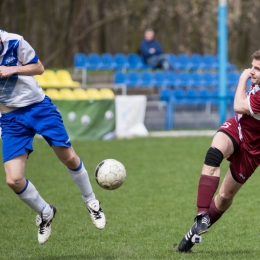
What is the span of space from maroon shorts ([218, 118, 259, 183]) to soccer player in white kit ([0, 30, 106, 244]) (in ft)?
4.44

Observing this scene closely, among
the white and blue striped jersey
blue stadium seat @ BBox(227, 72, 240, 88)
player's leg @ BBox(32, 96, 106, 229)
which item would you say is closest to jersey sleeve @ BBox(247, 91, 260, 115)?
player's leg @ BBox(32, 96, 106, 229)

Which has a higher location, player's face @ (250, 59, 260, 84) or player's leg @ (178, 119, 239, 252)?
player's face @ (250, 59, 260, 84)

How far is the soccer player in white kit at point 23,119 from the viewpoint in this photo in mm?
5371

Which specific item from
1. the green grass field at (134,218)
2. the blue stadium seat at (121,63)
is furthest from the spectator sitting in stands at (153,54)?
the green grass field at (134,218)

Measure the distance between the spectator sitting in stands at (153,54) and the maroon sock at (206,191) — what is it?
15.8 metres

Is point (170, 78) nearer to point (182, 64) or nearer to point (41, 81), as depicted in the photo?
point (182, 64)

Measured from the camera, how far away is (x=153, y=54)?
832 inches

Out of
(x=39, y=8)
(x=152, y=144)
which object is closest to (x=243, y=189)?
(x=152, y=144)

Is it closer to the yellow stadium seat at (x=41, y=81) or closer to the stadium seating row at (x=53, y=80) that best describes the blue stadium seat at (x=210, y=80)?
the stadium seating row at (x=53, y=80)

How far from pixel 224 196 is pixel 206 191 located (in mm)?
369

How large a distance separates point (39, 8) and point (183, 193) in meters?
19.1

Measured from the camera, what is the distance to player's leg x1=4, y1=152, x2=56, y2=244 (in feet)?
17.5

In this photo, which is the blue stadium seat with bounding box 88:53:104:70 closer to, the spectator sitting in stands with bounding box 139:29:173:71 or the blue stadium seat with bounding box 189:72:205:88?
the spectator sitting in stands with bounding box 139:29:173:71

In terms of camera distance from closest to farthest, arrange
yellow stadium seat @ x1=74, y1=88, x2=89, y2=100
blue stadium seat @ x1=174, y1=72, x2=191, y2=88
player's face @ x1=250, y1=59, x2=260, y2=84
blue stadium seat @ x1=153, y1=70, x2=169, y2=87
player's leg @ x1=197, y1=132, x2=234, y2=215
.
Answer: player's face @ x1=250, y1=59, x2=260, y2=84 → player's leg @ x1=197, y1=132, x2=234, y2=215 → yellow stadium seat @ x1=74, y1=88, x2=89, y2=100 → blue stadium seat @ x1=153, y1=70, x2=169, y2=87 → blue stadium seat @ x1=174, y1=72, x2=191, y2=88
